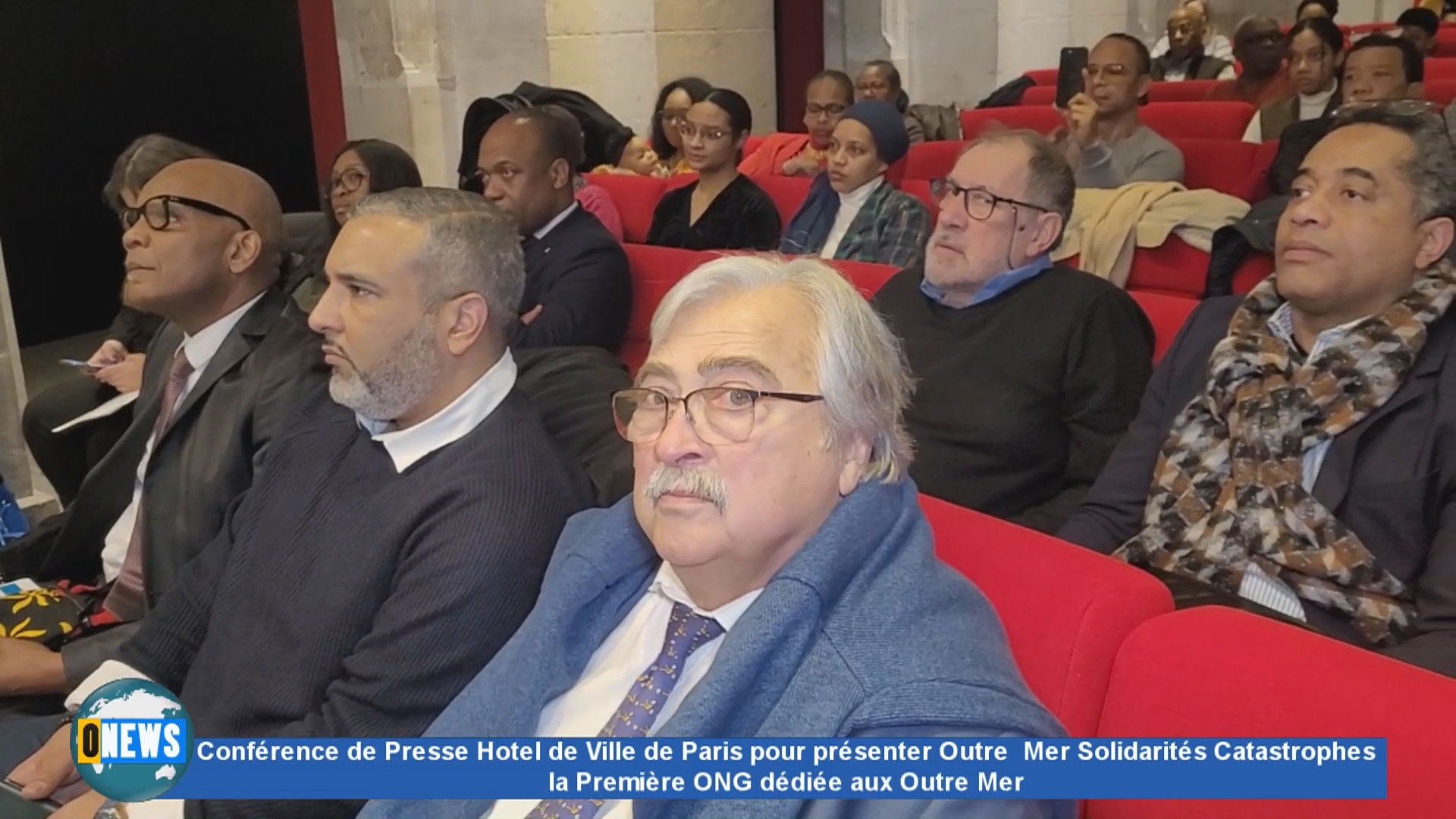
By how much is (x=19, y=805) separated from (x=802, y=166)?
4.43m

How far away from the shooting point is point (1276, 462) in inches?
69.8

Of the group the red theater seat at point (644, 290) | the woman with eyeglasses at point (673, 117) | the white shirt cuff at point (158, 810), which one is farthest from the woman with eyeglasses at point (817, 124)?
the white shirt cuff at point (158, 810)

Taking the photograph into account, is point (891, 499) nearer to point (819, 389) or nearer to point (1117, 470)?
point (819, 389)

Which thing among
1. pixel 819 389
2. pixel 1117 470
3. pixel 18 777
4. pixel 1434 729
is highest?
pixel 819 389

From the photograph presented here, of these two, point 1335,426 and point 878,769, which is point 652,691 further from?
point 1335,426

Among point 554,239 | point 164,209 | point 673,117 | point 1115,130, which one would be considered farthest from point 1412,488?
point 673,117

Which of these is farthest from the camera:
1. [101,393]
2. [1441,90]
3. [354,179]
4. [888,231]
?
[1441,90]

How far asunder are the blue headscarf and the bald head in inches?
81.4

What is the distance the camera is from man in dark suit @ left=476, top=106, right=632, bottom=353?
3213mm

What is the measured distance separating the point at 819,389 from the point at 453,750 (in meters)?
0.52

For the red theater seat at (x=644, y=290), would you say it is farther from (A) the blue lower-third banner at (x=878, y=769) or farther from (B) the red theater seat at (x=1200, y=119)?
(B) the red theater seat at (x=1200, y=119)

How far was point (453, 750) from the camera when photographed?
123cm

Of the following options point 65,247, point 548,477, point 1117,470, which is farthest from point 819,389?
point 65,247

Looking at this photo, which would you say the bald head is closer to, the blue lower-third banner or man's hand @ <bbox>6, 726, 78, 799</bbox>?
man's hand @ <bbox>6, 726, 78, 799</bbox>
